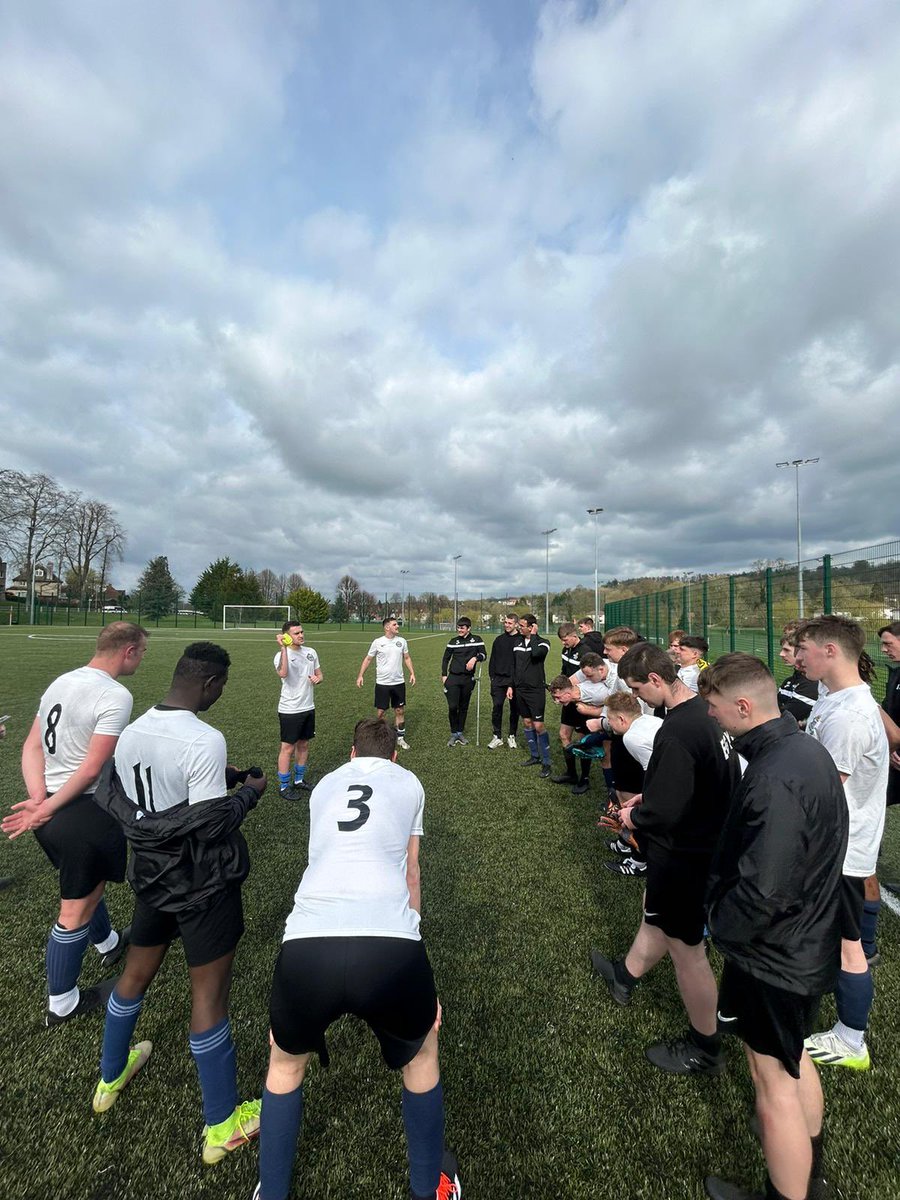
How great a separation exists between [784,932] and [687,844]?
72cm

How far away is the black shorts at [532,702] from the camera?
7.80 m

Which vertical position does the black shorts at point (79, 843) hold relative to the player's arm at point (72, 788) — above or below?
below

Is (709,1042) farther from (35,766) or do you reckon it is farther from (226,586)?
(226,586)

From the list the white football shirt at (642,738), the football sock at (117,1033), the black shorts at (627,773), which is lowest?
the football sock at (117,1033)

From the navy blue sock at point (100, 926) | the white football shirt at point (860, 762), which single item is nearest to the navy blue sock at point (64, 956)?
the navy blue sock at point (100, 926)

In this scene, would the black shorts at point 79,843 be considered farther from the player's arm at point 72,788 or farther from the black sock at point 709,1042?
the black sock at point 709,1042

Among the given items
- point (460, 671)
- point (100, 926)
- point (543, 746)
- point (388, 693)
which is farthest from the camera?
point (460, 671)

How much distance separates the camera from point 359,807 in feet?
6.31

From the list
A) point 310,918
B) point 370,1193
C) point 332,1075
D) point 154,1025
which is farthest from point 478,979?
point 310,918

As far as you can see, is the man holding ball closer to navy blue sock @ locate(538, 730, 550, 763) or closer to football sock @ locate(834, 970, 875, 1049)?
navy blue sock @ locate(538, 730, 550, 763)

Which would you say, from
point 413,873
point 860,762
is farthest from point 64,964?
point 860,762

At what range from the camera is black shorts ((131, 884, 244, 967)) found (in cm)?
210

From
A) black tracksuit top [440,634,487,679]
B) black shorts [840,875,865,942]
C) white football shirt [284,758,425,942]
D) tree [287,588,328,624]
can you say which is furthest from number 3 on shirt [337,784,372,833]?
tree [287,588,328,624]

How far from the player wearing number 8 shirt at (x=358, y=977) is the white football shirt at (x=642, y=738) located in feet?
6.48
